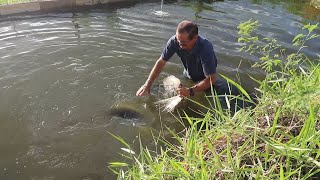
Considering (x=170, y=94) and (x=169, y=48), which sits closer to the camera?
(x=169, y=48)

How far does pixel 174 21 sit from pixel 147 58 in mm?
2882

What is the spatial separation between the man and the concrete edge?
6628 millimetres

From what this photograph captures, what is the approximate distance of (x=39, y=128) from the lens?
537cm

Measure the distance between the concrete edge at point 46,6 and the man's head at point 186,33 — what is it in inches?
280

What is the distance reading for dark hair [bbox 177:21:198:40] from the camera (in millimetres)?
5133

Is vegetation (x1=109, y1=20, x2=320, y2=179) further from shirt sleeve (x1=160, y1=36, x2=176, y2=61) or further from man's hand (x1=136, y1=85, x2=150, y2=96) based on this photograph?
shirt sleeve (x1=160, y1=36, x2=176, y2=61)

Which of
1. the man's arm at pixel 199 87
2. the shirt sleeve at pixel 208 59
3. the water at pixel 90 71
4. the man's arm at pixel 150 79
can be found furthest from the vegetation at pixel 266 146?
the man's arm at pixel 150 79

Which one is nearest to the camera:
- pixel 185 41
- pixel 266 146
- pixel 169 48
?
pixel 266 146

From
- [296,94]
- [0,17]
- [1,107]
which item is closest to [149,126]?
[1,107]

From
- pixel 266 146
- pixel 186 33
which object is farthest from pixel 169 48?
pixel 266 146

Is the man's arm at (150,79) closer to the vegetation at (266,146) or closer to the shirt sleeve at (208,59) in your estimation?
the shirt sleeve at (208,59)

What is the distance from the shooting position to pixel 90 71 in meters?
7.29

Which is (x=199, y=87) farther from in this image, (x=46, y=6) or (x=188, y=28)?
(x=46, y=6)

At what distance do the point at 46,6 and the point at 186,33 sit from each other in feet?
24.1
